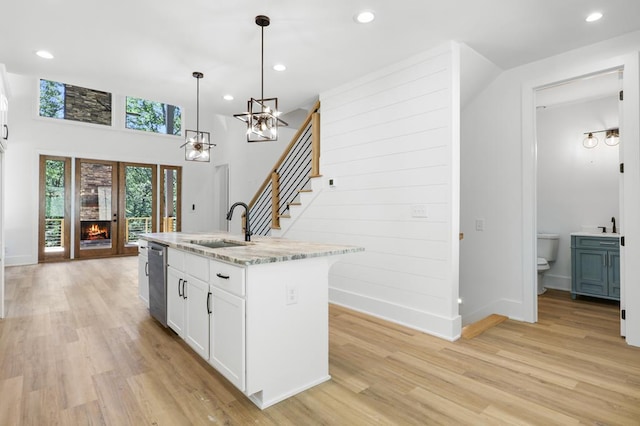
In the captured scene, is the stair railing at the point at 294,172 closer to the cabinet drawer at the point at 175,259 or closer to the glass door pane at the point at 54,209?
the cabinet drawer at the point at 175,259

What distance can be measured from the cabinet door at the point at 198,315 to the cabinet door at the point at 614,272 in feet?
15.5

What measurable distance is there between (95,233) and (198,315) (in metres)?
6.86

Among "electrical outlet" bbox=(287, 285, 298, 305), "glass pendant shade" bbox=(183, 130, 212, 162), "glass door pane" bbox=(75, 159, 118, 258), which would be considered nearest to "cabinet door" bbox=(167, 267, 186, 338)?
"electrical outlet" bbox=(287, 285, 298, 305)

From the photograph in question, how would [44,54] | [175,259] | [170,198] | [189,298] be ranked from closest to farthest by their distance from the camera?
1. [189,298]
2. [175,259]
3. [44,54]
4. [170,198]

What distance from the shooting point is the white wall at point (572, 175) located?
4.58 meters

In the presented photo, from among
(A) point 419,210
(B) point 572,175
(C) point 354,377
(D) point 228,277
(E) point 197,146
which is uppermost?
(E) point 197,146

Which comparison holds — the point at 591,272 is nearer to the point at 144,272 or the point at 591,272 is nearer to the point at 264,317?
the point at 264,317

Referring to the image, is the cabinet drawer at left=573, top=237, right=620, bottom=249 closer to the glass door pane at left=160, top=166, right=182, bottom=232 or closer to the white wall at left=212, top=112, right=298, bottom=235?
the white wall at left=212, top=112, right=298, bottom=235

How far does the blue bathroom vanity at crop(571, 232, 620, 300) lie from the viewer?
420 centimetres

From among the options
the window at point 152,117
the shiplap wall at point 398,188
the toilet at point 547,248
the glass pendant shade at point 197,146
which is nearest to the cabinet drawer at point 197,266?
the glass pendant shade at point 197,146

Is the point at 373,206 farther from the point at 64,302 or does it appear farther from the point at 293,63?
the point at 64,302

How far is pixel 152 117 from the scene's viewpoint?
28.2ft

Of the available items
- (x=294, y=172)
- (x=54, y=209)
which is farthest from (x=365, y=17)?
(x=54, y=209)

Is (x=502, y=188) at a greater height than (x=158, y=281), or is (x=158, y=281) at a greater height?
(x=502, y=188)
